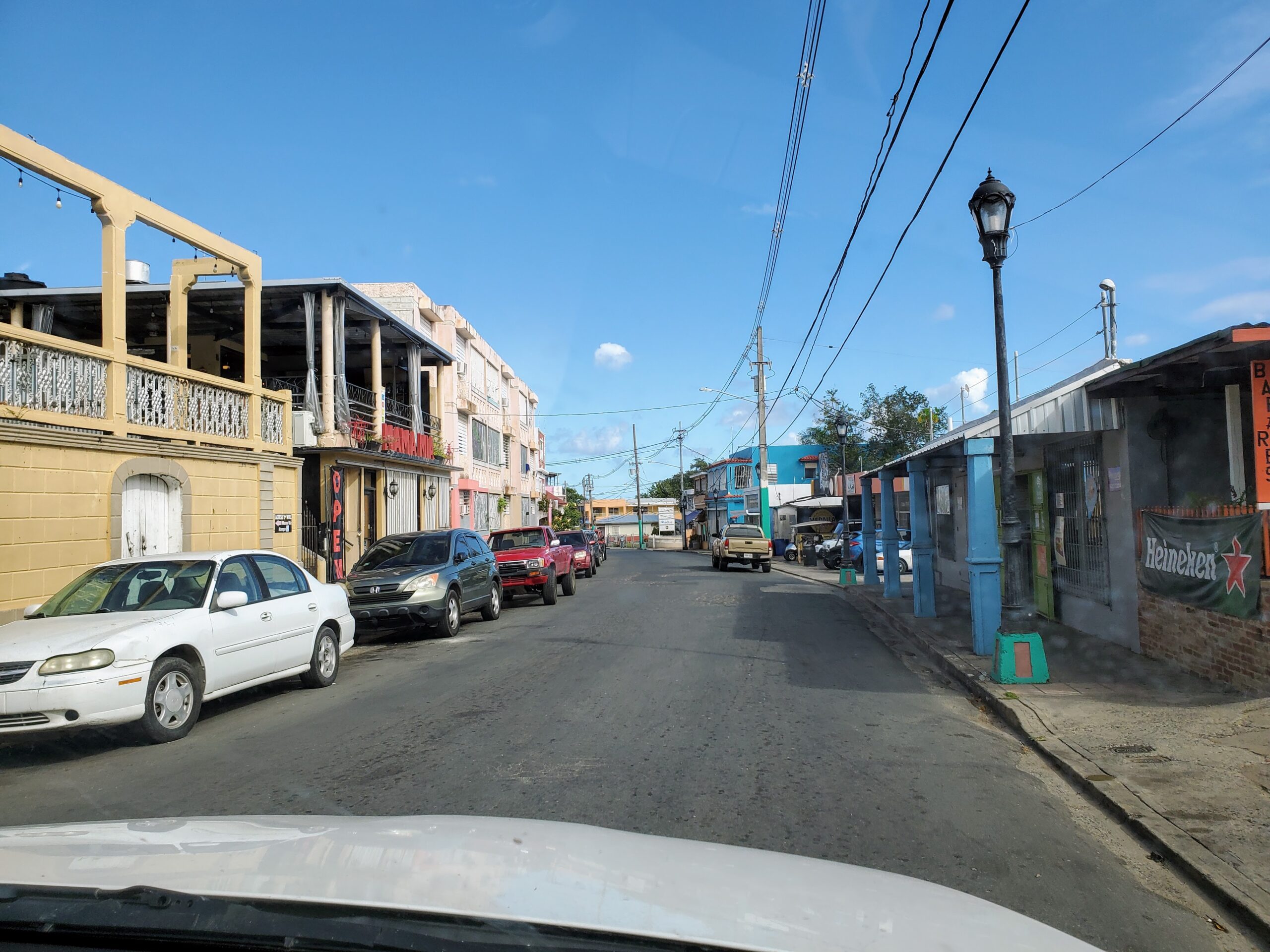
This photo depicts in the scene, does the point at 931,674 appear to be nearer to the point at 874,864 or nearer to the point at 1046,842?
the point at 1046,842

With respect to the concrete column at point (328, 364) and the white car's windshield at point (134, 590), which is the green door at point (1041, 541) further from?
the concrete column at point (328, 364)

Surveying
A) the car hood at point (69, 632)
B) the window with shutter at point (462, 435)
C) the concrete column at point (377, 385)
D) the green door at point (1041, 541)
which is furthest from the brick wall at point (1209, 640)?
the window with shutter at point (462, 435)

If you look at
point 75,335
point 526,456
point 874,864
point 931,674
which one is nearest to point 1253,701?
point 931,674

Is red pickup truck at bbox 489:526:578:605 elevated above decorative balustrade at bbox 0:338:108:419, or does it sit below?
below

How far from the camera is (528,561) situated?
19.0 metres

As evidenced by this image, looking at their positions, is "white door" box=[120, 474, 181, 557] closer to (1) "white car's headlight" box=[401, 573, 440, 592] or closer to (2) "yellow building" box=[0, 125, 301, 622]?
(2) "yellow building" box=[0, 125, 301, 622]

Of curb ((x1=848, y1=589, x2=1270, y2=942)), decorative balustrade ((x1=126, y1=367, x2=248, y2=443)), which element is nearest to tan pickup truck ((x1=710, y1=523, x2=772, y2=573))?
decorative balustrade ((x1=126, y1=367, x2=248, y2=443))

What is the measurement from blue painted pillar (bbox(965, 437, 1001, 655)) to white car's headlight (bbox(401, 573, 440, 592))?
7856 millimetres

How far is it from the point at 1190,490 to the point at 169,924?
10959 mm

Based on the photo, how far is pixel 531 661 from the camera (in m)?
10.7

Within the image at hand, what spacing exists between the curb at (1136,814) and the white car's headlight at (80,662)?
276 inches

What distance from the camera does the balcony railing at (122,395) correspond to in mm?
11250

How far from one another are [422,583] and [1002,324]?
353 inches

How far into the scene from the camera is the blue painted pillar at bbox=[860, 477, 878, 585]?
21.8 m
